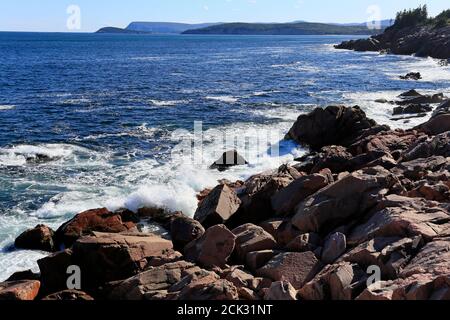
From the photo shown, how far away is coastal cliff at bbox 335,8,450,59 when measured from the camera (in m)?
106

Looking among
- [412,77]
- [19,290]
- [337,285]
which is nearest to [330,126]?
[337,285]

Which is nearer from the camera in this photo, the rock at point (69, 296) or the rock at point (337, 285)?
the rock at point (337, 285)

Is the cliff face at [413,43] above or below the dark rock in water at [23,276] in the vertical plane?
above

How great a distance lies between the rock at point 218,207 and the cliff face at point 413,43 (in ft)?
305

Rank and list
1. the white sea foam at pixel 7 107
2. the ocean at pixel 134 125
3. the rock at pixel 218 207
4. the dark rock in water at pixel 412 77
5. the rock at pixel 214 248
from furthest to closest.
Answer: the dark rock in water at pixel 412 77
the white sea foam at pixel 7 107
the ocean at pixel 134 125
the rock at pixel 218 207
the rock at pixel 214 248

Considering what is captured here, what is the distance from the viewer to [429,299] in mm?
10094

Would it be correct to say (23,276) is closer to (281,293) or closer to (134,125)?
(281,293)

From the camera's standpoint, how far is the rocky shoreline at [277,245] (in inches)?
464

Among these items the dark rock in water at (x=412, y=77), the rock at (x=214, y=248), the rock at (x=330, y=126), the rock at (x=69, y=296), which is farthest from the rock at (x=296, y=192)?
the dark rock in water at (x=412, y=77)

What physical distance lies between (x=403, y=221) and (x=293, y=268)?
3397 mm

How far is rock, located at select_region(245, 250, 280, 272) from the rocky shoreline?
0.10 feet

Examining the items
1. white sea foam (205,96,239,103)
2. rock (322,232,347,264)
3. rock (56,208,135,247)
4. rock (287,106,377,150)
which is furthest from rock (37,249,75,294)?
white sea foam (205,96,239,103)

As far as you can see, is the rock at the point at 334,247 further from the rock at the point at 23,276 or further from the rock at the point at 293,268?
the rock at the point at 23,276

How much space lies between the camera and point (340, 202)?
1634 centimetres
